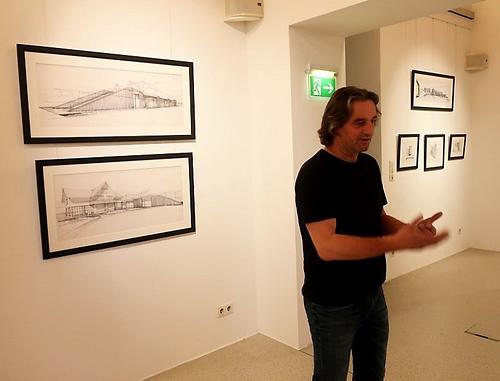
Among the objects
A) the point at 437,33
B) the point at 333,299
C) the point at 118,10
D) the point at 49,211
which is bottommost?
the point at 333,299

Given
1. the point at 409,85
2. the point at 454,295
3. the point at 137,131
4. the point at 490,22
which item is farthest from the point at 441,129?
the point at 137,131

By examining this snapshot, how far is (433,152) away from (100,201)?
4015mm

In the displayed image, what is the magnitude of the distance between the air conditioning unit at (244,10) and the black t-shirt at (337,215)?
1744 millimetres

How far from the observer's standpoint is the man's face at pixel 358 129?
166 centimetres

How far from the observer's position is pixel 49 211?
7.89 feet

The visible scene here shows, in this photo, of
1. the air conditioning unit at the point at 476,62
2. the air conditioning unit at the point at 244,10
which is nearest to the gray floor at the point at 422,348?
the air conditioning unit at the point at 244,10

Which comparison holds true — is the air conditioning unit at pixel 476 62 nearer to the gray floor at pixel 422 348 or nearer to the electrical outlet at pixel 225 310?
the gray floor at pixel 422 348

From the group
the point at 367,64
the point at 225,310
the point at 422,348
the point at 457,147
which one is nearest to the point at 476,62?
the point at 457,147

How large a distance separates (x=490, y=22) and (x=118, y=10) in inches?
192

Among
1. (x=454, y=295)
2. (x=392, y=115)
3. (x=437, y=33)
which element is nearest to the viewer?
(x=454, y=295)

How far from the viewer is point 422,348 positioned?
3.11 meters

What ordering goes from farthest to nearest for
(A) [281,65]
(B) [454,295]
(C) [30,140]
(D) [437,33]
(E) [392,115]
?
1. (D) [437,33]
2. (E) [392,115]
3. (B) [454,295]
4. (A) [281,65]
5. (C) [30,140]

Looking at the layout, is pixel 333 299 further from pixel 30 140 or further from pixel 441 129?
pixel 441 129

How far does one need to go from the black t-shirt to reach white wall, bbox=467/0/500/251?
4683mm
